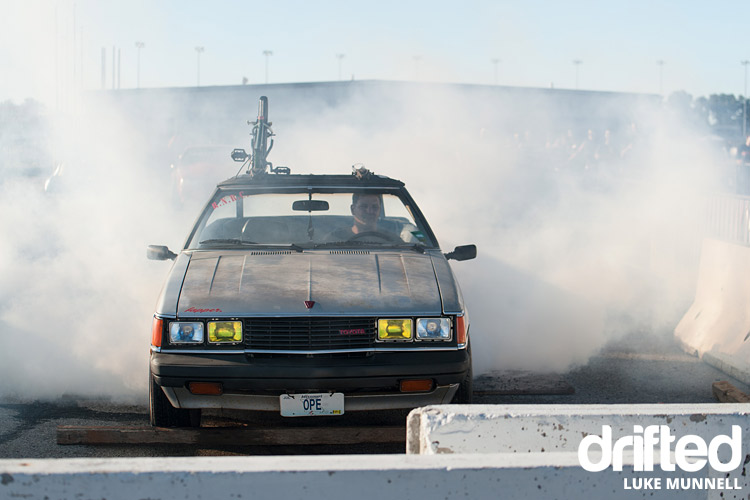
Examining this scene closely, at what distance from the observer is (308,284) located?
14.9 ft

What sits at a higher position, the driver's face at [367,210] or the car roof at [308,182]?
the car roof at [308,182]

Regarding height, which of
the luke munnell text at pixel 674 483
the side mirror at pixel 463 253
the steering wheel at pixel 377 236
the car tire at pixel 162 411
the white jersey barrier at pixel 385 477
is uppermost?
the steering wheel at pixel 377 236

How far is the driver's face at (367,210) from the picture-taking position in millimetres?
5766

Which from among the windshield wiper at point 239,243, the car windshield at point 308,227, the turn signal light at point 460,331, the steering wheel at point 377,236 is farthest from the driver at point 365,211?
the turn signal light at point 460,331

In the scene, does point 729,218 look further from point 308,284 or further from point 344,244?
point 308,284

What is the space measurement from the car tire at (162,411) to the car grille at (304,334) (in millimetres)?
530

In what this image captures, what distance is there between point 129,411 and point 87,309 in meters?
1.76

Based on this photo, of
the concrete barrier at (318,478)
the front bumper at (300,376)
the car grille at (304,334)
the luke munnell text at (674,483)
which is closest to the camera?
the concrete barrier at (318,478)

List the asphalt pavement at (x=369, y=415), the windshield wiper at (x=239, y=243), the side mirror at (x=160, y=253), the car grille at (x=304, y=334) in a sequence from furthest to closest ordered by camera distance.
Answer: the side mirror at (x=160, y=253) → the windshield wiper at (x=239, y=243) → the asphalt pavement at (x=369, y=415) → the car grille at (x=304, y=334)

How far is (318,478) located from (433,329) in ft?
6.95

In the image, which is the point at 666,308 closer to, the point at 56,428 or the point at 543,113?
the point at 56,428

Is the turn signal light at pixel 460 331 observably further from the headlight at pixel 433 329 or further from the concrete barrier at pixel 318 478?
the concrete barrier at pixel 318 478

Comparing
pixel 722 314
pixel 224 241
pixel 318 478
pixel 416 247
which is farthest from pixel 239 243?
pixel 722 314

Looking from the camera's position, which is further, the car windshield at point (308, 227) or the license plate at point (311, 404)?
the car windshield at point (308, 227)
